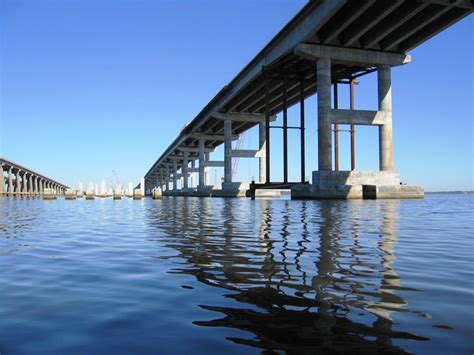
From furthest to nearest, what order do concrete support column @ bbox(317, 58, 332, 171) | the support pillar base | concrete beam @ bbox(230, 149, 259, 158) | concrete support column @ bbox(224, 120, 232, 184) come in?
concrete support column @ bbox(224, 120, 232, 184)
concrete beam @ bbox(230, 149, 259, 158)
concrete support column @ bbox(317, 58, 332, 171)
the support pillar base

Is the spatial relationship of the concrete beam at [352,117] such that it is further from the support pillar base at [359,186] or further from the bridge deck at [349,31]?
the bridge deck at [349,31]

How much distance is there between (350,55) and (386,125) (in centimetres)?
788

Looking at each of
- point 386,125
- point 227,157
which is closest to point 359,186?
point 386,125

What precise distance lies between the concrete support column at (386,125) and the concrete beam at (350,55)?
1.03m

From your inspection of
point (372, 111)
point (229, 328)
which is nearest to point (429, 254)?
point (229, 328)

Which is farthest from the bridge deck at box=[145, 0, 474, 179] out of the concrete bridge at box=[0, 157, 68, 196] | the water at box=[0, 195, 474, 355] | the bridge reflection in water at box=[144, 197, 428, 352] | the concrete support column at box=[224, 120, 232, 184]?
the concrete bridge at box=[0, 157, 68, 196]

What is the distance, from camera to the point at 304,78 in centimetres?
5250

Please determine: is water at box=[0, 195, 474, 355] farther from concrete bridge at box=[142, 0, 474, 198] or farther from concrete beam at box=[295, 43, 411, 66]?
concrete beam at box=[295, 43, 411, 66]

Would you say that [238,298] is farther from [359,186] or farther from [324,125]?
[324,125]

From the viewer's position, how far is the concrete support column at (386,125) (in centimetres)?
4056

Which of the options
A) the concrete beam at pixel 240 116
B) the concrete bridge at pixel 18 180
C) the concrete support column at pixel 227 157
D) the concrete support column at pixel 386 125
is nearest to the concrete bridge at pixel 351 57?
the concrete support column at pixel 386 125

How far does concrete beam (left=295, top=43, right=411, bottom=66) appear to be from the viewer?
4072cm

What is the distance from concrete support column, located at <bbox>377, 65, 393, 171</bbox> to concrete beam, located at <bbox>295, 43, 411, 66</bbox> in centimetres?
103

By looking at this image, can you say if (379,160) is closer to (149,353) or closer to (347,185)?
(347,185)
